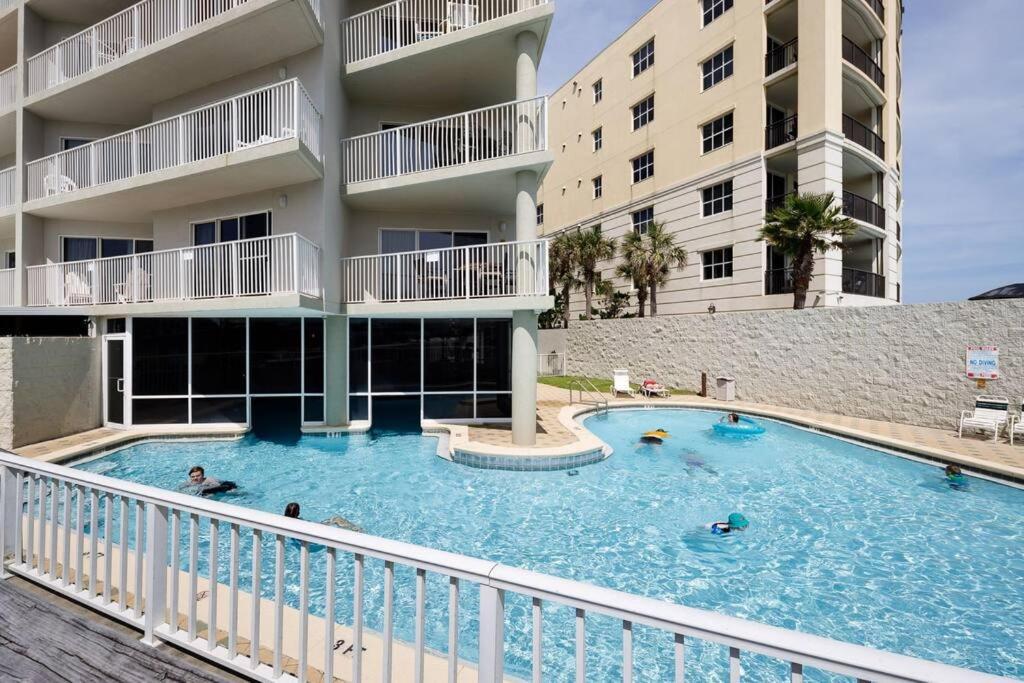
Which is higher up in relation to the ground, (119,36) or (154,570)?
(119,36)

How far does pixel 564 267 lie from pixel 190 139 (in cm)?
1952

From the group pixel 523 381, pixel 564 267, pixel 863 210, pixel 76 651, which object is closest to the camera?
pixel 76 651

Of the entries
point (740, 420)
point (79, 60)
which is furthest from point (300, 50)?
point (740, 420)

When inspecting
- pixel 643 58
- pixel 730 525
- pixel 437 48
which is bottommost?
pixel 730 525

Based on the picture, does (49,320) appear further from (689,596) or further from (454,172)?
(689,596)

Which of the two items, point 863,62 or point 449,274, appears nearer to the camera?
point 449,274

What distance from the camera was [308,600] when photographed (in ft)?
8.32

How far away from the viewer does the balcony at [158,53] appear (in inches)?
402

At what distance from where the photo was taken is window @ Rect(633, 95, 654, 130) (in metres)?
23.9

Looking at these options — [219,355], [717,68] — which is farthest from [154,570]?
[717,68]

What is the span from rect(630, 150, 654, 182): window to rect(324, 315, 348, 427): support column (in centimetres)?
1973

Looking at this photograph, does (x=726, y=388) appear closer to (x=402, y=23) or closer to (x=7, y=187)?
(x=402, y=23)

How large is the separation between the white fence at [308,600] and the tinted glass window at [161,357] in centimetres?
921

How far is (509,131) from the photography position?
36.0 ft
